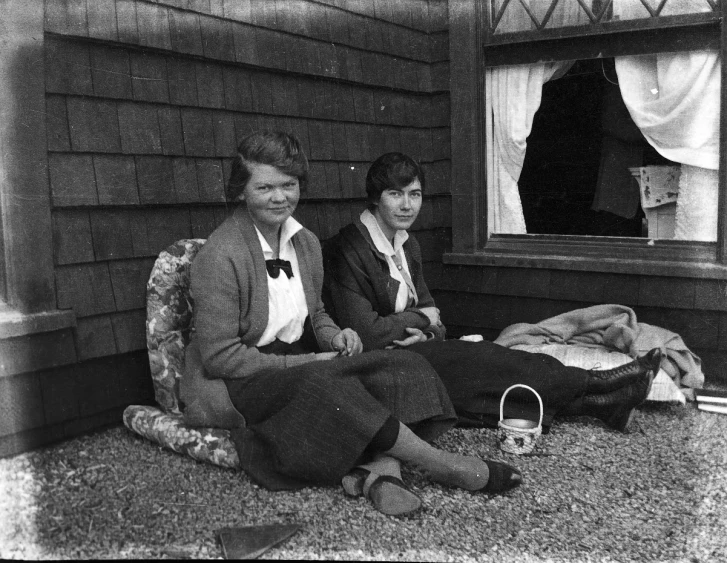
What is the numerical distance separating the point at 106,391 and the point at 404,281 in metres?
1.55

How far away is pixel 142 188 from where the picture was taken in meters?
3.49

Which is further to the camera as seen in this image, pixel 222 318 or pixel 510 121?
pixel 510 121

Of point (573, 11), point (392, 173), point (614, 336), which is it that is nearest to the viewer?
point (392, 173)

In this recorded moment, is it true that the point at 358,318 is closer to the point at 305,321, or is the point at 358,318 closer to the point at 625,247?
the point at 305,321

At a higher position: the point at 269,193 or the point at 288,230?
the point at 269,193

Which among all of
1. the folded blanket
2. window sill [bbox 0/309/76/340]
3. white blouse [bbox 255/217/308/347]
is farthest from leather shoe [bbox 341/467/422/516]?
the folded blanket

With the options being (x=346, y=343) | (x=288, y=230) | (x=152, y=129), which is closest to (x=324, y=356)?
(x=346, y=343)

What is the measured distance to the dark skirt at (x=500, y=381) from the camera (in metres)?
3.61

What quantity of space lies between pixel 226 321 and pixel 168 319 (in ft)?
1.78

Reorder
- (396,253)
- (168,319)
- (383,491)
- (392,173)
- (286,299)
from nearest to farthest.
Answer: (383,491) < (286,299) < (168,319) < (392,173) < (396,253)

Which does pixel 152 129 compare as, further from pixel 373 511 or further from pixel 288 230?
pixel 373 511

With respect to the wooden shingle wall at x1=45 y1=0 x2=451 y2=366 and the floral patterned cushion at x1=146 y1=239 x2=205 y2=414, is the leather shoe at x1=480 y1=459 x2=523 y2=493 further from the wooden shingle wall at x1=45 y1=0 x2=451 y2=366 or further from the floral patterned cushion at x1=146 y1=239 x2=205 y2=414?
the wooden shingle wall at x1=45 y1=0 x2=451 y2=366

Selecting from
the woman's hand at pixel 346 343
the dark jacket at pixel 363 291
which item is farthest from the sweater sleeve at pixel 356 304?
the woman's hand at pixel 346 343

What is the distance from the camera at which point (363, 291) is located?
386 centimetres
